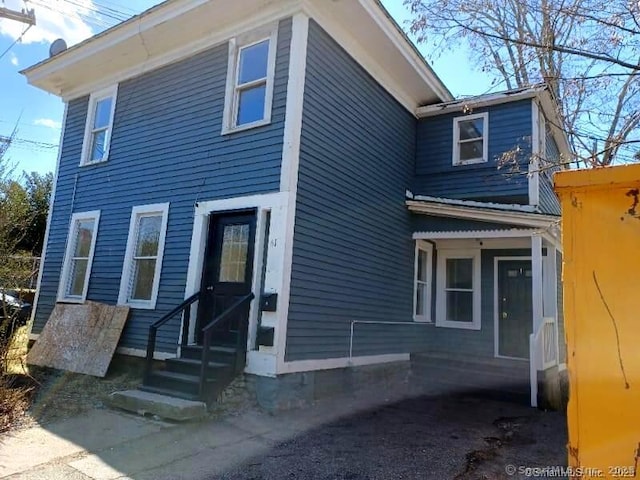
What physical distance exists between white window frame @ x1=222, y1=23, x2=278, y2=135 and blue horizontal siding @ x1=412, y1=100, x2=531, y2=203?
436 cm

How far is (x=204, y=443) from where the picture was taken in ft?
15.6

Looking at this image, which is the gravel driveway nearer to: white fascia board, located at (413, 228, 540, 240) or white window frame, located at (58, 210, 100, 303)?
white fascia board, located at (413, 228, 540, 240)

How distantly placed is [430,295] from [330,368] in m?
3.94

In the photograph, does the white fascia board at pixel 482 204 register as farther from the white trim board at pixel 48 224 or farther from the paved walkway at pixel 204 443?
the white trim board at pixel 48 224

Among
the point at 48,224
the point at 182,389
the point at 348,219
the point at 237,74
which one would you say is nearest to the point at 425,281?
the point at 348,219

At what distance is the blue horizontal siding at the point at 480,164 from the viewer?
8.97 meters

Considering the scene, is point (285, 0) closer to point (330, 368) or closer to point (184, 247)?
point (184, 247)

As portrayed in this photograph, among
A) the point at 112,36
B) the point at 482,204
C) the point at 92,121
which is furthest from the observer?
the point at 92,121

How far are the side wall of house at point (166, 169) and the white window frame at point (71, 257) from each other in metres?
0.14

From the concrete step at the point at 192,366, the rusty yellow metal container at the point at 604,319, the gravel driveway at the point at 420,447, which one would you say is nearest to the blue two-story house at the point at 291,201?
the concrete step at the point at 192,366

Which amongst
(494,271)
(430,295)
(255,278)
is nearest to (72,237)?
(255,278)

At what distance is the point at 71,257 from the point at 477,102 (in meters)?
8.82

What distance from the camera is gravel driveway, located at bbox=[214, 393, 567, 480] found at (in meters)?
4.09

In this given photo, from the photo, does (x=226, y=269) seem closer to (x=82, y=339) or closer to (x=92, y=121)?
(x=82, y=339)
